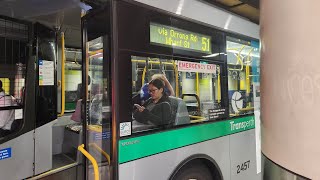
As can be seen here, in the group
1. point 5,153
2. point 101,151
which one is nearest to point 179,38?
point 101,151

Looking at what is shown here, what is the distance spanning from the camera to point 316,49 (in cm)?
115

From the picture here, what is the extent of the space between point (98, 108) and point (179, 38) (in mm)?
1071

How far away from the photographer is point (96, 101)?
246 cm

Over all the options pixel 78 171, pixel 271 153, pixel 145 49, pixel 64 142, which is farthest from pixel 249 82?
pixel 64 142

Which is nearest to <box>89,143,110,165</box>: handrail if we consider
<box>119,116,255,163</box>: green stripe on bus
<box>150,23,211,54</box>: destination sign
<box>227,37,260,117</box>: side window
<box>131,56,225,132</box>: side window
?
<box>119,116,255,163</box>: green stripe on bus

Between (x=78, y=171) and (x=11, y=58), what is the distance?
2.15 m

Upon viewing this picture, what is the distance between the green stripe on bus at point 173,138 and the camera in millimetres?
2182

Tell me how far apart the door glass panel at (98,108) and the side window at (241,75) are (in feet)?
5.76

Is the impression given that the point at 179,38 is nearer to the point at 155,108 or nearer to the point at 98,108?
the point at 155,108

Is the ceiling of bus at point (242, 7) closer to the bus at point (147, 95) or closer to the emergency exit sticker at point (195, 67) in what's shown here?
the bus at point (147, 95)

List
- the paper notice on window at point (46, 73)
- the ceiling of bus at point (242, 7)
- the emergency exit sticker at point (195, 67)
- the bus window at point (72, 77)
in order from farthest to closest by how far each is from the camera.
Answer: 1. the bus window at point (72, 77)
2. the paper notice on window at point (46, 73)
3. the ceiling of bus at point (242, 7)
4. the emergency exit sticker at point (195, 67)

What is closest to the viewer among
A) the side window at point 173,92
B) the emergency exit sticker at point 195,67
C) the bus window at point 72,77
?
the side window at point 173,92

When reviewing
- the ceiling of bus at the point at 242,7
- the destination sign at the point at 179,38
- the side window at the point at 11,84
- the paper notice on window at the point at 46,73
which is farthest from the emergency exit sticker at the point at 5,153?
the ceiling of bus at the point at 242,7

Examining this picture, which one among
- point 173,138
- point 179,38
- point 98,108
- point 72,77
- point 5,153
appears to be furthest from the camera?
point 72,77
